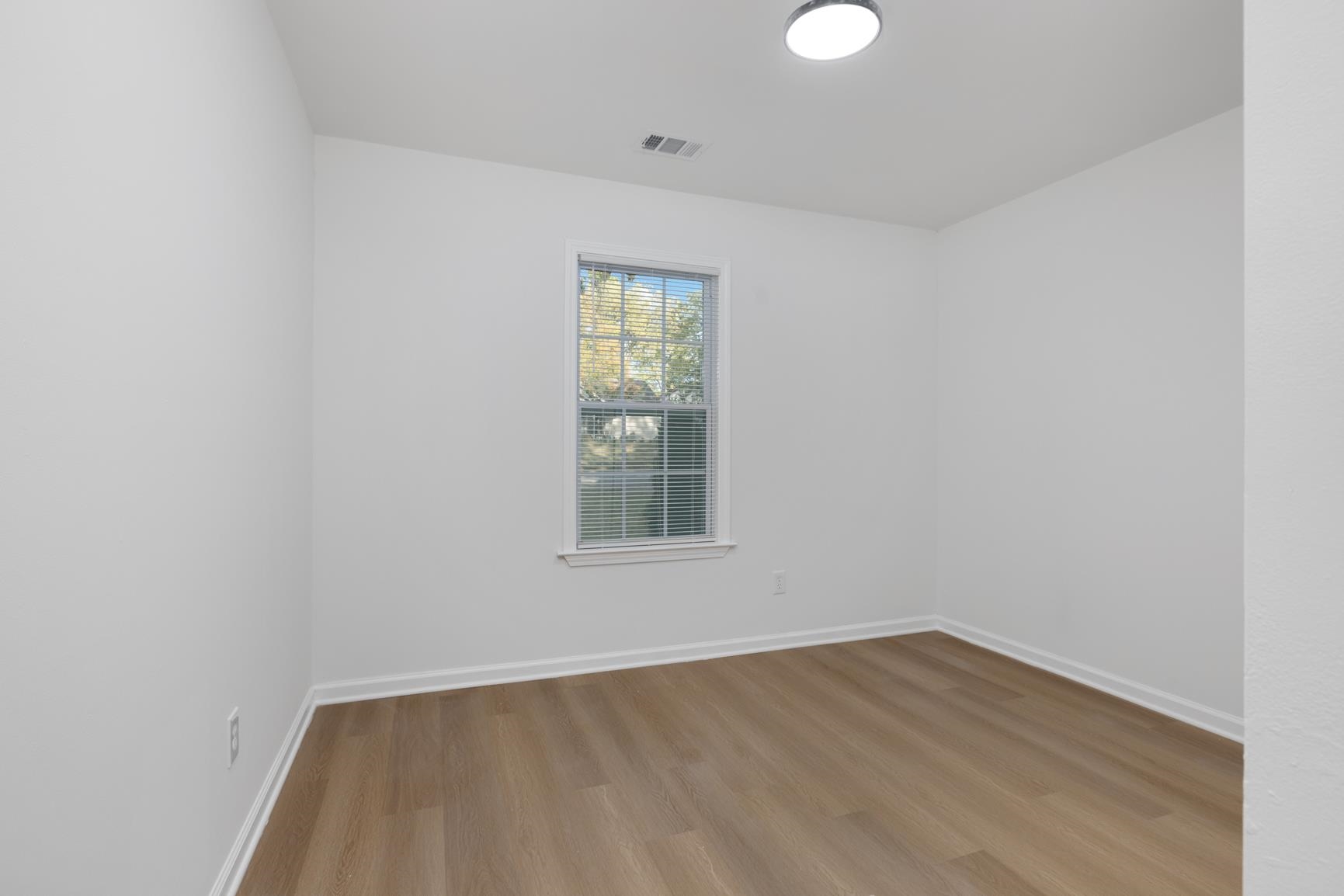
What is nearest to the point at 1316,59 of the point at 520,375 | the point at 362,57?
the point at 362,57

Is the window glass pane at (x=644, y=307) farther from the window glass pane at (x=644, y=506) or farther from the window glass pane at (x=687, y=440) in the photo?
the window glass pane at (x=644, y=506)

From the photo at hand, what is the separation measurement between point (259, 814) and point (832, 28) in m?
3.09

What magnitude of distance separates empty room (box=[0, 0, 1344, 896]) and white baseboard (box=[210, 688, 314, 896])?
0.09 feet

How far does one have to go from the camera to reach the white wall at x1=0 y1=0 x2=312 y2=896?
910mm

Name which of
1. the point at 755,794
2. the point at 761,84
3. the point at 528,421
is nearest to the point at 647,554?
the point at 528,421

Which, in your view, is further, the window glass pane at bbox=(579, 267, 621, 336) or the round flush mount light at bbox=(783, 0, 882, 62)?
the window glass pane at bbox=(579, 267, 621, 336)

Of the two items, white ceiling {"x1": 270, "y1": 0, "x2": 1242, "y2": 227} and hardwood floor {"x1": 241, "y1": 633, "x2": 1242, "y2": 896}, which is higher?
white ceiling {"x1": 270, "y1": 0, "x2": 1242, "y2": 227}

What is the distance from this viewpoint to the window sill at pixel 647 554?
136 inches

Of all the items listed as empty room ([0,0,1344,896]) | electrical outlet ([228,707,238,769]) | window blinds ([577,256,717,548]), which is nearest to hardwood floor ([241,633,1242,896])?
empty room ([0,0,1344,896])

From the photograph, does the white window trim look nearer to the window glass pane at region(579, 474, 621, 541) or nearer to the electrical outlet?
the window glass pane at region(579, 474, 621, 541)

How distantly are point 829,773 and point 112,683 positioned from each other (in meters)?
2.16

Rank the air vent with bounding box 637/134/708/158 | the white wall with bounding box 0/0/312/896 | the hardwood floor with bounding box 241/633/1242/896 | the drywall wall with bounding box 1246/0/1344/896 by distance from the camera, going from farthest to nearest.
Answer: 1. the air vent with bounding box 637/134/708/158
2. the hardwood floor with bounding box 241/633/1242/896
3. the white wall with bounding box 0/0/312/896
4. the drywall wall with bounding box 1246/0/1344/896

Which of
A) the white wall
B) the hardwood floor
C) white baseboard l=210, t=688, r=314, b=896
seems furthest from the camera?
the hardwood floor

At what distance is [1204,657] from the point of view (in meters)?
2.88
